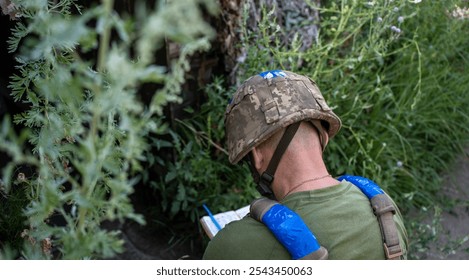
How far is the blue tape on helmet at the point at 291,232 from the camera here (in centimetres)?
178

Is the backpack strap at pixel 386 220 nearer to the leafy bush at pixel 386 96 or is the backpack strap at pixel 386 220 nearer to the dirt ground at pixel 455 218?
the leafy bush at pixel 386 96

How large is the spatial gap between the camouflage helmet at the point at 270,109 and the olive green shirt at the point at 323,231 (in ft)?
0.92

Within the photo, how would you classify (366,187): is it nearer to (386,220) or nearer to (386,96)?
(386,220)

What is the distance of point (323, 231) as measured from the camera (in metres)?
1.91

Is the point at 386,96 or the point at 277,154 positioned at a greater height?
the point at 277,154

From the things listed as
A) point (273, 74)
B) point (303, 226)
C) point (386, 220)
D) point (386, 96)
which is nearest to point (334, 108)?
point (386, 96)

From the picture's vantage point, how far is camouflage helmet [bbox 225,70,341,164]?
6.88 feet

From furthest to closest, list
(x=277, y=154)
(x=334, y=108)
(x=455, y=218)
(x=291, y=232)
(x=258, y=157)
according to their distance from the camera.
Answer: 1. (x=455, y=218)
2. (x=334, y=108)
3. (x=258, y=157)
4. (x=277, y=154)
5. (x=291, y=232)

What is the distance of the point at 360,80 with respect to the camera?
3939mm

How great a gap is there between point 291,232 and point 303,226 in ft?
0.17

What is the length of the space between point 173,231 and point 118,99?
2.78 meters

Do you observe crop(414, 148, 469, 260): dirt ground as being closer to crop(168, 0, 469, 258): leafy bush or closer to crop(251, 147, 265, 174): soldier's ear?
crop(168, 0, 469, 258): leafy bush
